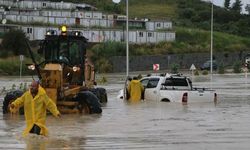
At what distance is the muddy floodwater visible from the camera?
14.9 m

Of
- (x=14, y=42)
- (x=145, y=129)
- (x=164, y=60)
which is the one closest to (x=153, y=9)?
(x=164, y=60)

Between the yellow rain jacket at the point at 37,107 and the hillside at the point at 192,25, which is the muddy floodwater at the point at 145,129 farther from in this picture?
the hillside at the point at 192,25

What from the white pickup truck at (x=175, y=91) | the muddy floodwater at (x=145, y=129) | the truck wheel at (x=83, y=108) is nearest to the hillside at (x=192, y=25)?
the white pickup truck at (x=175, y=91)

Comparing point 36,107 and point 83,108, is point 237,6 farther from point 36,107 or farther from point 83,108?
point 36,107

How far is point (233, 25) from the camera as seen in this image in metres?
146

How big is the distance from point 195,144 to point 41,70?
29.7ft

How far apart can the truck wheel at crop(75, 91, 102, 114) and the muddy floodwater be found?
40 cm

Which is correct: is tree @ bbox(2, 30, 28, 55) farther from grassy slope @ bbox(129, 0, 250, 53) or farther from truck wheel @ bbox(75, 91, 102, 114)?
truck wheel @ bbox(75, 91, 102, 114)

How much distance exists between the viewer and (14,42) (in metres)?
84.4

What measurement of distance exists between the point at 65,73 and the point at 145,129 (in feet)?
18.9

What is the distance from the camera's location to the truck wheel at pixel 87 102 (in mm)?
22891

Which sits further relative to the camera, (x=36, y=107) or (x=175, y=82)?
(x=175, y=82)

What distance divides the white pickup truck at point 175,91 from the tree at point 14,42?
2177 inches

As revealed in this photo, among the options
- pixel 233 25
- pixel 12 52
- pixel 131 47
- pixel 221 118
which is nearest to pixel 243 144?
pixel 221 118
